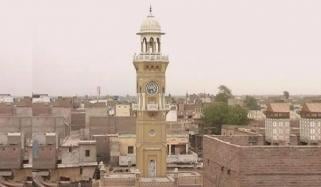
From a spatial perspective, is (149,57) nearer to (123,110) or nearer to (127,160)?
(127,160)

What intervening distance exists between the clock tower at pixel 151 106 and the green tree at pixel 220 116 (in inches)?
956

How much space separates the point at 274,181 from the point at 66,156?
22184 mm

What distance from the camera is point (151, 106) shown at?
29812mm

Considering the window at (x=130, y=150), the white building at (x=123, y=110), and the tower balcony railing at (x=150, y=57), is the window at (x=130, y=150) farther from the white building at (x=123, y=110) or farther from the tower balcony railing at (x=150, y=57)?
the white building at (x=123, y=110)

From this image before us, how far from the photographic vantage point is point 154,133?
Result: 30.0m

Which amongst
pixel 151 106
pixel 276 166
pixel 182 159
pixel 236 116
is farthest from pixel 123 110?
pixel 276 166

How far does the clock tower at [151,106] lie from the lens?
29.8 metres

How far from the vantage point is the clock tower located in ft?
97.8

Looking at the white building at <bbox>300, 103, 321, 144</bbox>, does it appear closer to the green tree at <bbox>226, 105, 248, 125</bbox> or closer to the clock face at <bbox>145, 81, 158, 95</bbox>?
the clock face at <bbox>145, 81, 158, 95</bbox>

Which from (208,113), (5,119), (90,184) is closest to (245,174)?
(90,184)

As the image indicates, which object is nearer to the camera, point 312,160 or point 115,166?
point 312,160

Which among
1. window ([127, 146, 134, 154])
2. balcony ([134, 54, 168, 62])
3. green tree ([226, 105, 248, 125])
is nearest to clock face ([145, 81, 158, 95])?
balcony ([134, 54, 168, 62])

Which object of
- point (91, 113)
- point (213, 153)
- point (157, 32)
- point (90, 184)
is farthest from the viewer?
point (91, 113)

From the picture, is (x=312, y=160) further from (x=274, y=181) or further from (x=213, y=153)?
(x=213, y=153)
